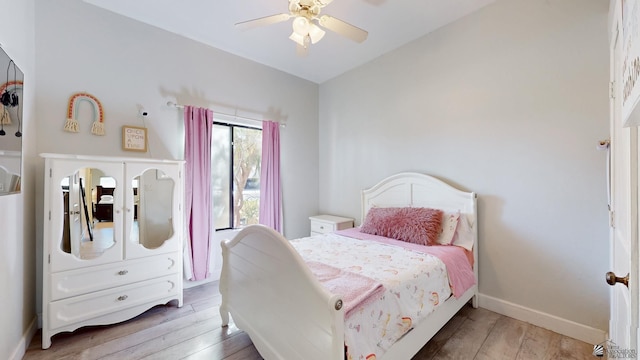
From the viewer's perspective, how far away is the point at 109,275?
206 cm

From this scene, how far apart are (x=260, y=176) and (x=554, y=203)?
9.83 feet

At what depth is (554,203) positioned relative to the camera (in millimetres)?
2012

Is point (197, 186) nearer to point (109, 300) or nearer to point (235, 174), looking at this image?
point (235, 174)

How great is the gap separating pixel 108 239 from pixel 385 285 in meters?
2.20

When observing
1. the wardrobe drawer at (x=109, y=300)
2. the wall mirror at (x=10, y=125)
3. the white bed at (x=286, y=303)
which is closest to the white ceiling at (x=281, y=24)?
the wall mirror at (x=10, y=125)

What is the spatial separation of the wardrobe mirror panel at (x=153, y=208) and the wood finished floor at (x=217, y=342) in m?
0.69

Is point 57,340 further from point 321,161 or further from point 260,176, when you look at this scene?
point 321,161

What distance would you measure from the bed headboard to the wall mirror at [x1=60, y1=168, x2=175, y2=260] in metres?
2.23

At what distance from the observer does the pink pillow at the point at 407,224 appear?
7.40 feet

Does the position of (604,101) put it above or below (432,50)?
below

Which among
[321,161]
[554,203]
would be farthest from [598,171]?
[321,161]

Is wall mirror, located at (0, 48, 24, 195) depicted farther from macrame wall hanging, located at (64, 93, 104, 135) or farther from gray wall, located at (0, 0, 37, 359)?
macrame wall hanging, located at (64, 93, 104, 135)

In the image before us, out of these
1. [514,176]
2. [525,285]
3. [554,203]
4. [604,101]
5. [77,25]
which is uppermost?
[77,25]

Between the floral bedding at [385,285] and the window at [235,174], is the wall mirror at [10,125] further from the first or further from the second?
the floral bedding at [385,285]
